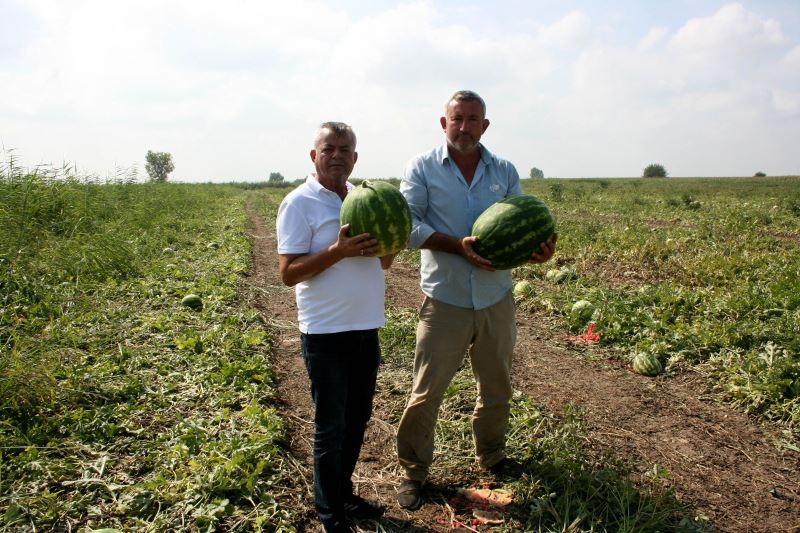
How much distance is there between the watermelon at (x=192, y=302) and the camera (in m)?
7.48

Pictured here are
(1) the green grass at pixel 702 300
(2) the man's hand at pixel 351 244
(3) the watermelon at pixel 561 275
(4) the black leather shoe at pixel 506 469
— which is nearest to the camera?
(2) the man's hand at pixel 351 244

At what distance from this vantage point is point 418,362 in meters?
3.62

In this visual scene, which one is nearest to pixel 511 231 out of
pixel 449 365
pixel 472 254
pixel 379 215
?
pixel 472 254

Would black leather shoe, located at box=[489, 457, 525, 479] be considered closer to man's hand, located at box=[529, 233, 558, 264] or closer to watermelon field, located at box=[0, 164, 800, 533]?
watermelon field, located at box=[0, 164, 800, 533]

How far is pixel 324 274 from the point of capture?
304cm

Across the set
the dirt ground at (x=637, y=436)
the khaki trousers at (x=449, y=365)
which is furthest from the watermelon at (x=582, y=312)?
the khaki trousers at (x=449, y=365)

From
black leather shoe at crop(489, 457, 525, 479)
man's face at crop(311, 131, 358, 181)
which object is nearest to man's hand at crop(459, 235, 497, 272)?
man's face at crop(311, 131, 358, 181)

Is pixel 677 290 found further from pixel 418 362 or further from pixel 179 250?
pixel 179 250

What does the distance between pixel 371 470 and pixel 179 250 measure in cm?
962

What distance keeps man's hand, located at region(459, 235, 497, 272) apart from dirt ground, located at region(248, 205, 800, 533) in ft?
5.36

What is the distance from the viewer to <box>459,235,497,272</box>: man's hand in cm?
329

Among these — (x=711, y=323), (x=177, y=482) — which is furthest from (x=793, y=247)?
(x=177, y=482)

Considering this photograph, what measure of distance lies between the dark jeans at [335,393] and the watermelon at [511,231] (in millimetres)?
865

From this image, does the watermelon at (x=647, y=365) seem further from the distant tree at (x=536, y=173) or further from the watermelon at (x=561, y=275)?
the distant tree at (x=536, y=173)
